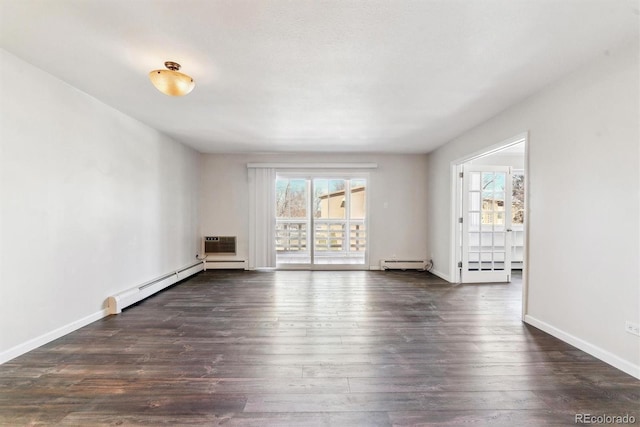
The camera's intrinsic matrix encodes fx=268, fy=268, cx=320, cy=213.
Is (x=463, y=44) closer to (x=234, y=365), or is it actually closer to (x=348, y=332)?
(x=348, y=332)

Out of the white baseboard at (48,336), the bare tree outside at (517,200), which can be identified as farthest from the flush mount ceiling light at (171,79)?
the bare tree outside at (517,200)

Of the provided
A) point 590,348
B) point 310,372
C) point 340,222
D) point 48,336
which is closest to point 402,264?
point 340,222

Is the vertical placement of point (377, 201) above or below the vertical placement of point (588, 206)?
above

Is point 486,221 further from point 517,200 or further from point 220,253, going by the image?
point 220,253

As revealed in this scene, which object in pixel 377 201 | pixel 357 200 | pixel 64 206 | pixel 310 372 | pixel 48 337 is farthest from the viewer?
pixel 357 200

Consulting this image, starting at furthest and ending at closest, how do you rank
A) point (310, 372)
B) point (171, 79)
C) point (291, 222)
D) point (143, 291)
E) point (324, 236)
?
point (324, 236) → point (291, 222) → point (143, 291) → point (171, 79) → point (310, 372)

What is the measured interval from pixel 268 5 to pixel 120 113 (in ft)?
8.80

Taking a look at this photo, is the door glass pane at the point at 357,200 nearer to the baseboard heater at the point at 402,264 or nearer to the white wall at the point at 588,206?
the baseboard heater at the point at 402,264

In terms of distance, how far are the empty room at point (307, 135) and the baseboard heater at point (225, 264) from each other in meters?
1.38

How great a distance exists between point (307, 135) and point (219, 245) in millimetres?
2934

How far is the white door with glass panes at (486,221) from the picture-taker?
4379mm

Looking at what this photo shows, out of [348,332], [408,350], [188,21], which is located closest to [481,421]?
[408,350]

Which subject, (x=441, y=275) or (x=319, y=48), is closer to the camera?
(x=319, y=48)

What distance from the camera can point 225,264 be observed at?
5.44m
